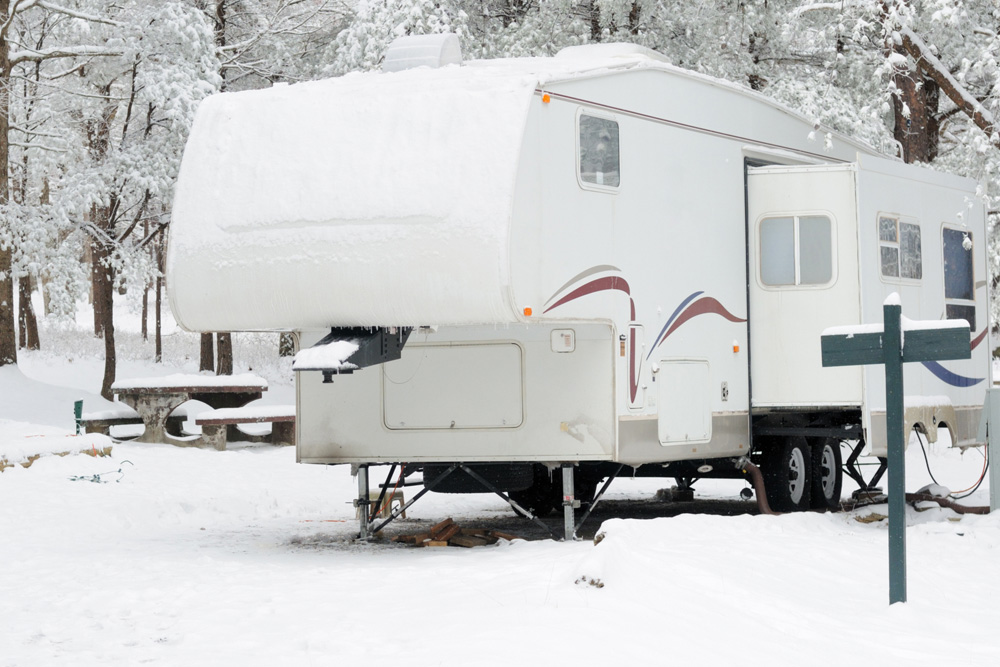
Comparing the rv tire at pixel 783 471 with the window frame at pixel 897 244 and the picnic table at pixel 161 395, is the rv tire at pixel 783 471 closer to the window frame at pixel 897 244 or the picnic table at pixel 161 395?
the window frame at pixel 897 244

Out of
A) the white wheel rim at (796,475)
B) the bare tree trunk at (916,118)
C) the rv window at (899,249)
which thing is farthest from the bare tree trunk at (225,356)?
the rv window at (899,249)

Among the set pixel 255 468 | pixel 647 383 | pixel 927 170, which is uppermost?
pixel 927 170

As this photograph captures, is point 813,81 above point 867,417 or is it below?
above

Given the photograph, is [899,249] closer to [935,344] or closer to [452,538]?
[452,538]

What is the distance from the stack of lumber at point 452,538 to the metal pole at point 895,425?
153 inches

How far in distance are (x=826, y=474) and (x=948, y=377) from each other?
1449 mm

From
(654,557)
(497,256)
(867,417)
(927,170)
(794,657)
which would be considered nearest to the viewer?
(794,657)

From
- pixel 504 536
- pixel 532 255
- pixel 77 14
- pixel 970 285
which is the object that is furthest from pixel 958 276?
pixel 77 14

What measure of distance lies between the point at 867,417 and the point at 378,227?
440 centimetres

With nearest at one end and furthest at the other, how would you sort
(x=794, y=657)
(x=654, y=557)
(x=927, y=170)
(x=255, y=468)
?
(x=794, y=657) < (x=654, y=557) < (x=927, y=170) < (x=255, y=468)

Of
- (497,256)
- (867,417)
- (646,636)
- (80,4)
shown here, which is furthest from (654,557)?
(80,4)

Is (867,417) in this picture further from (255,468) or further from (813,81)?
(813,81)

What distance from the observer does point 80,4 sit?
24.3 meters

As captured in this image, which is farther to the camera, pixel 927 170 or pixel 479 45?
pixel 479 45
